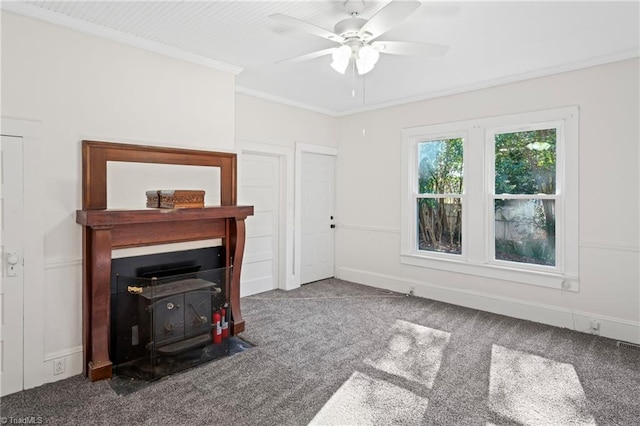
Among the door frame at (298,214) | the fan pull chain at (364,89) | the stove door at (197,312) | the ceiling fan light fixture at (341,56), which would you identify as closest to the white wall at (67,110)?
the stove door at (197,312)

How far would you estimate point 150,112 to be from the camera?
3.13 meters

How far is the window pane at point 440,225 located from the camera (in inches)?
183

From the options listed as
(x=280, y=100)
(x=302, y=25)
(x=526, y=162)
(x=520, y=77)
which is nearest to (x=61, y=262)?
(x=302, y=25)

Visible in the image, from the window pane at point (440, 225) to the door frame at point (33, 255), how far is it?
13.4 ft

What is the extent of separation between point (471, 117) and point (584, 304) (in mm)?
2305

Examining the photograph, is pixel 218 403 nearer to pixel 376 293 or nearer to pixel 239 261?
pixel 239 261

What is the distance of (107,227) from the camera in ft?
8.59

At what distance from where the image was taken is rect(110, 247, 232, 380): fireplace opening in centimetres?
281

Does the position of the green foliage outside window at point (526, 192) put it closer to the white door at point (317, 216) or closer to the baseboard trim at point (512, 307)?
the baseboard trim at point (512, 307)

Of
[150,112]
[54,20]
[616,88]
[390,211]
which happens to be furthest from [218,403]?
[616,88]

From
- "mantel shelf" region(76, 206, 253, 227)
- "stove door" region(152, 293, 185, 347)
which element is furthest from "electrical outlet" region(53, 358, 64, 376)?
"mantel shelf" region(76, 206, 253, 227)

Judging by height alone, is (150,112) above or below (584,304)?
above

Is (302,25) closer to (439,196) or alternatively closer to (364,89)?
(364,89)

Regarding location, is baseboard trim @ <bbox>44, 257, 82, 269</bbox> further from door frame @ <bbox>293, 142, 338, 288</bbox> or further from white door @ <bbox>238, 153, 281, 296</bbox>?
door frame @ <bbox>293, 142, 338, 288</bbox>
